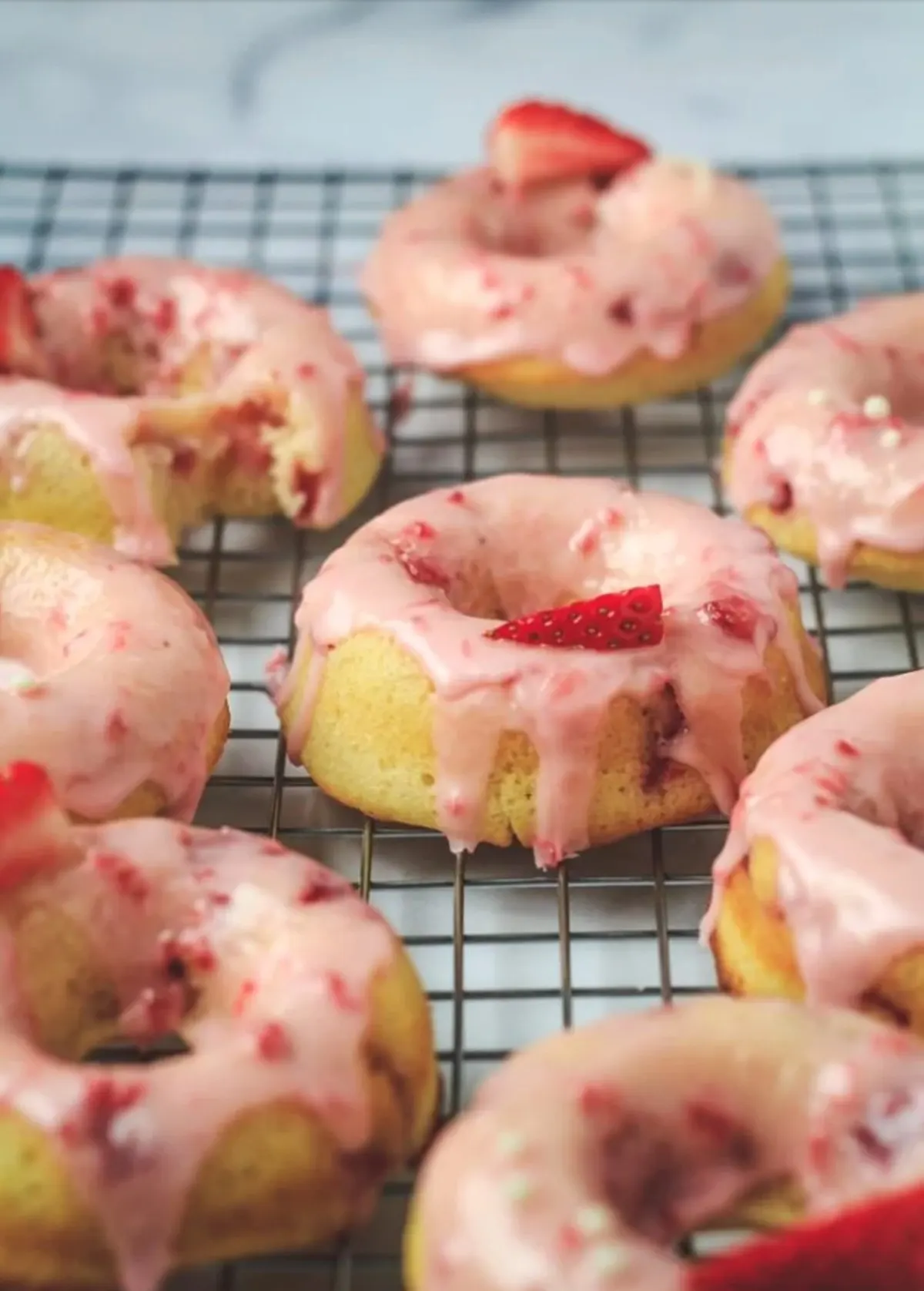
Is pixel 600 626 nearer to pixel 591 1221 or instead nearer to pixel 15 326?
pixel 591 1221

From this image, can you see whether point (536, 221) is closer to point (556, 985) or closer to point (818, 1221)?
point (556, 985)

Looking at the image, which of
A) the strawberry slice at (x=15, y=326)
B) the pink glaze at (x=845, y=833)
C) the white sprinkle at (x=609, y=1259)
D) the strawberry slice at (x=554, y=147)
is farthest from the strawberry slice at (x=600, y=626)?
the strawberry slice at (x=554, y=147)

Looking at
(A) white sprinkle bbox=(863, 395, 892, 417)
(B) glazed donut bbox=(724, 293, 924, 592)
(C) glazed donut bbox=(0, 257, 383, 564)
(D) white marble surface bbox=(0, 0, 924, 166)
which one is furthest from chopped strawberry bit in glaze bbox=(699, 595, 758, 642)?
(D) white marble surface bbox=(0, 0, 924, 166)

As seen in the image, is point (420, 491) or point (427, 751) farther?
point (420, 491)

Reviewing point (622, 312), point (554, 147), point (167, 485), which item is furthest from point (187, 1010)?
point (554, 147)

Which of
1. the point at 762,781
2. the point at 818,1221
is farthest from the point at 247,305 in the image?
the point at 818,1221

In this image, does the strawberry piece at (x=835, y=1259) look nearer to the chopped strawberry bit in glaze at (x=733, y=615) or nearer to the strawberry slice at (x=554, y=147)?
the chopped strawberry bit in glaze at (x=733, y=615)
